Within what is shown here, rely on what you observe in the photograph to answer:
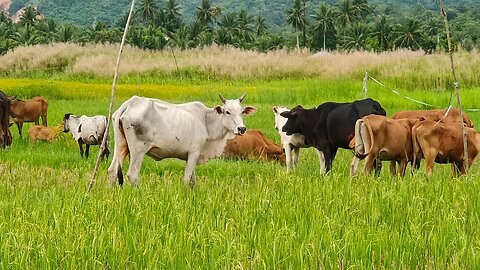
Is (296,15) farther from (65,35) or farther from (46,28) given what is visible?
(65,35)

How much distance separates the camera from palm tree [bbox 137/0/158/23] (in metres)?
74.4

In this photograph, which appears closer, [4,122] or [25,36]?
[4,122]

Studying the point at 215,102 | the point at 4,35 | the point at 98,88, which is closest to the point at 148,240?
the point at 215,102

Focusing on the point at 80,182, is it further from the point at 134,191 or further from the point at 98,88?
the point at 98,88

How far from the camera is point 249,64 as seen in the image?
28.1 m

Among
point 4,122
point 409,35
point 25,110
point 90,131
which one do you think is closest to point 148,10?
point 409,35

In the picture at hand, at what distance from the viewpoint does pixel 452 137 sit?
8555mm

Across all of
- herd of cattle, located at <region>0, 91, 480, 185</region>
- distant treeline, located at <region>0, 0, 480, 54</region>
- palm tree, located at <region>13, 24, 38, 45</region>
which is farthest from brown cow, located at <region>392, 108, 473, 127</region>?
palm tree, located at <region>13, 24, 38, 45</region>

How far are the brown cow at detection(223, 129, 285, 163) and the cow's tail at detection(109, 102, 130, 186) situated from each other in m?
4.05

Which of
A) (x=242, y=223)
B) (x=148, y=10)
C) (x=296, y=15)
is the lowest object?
(x=242, y=223)

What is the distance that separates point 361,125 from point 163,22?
65388mm

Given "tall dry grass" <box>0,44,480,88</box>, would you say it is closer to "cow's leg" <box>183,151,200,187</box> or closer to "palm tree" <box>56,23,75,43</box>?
"cow's leg" <box>183,151,200,187</box>

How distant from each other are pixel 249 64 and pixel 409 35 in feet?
115

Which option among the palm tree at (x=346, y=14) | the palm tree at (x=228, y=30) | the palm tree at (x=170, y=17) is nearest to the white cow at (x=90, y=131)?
the palm tree at (x=228, y=30)
